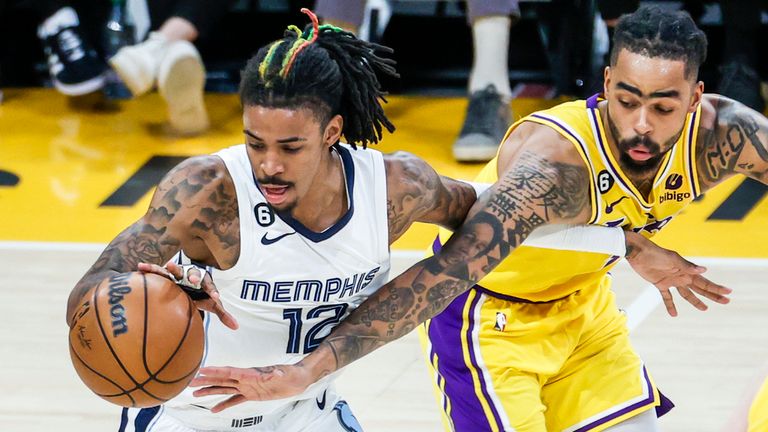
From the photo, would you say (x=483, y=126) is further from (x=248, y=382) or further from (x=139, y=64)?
(x=248, y=382)

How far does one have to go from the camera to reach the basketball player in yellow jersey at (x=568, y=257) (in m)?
3.29

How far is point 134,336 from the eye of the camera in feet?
9.09

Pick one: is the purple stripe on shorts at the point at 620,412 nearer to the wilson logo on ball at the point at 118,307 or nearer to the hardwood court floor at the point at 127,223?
the hardwood court floor at the point at 127,223

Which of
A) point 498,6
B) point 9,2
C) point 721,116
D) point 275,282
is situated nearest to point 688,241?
point 498,6

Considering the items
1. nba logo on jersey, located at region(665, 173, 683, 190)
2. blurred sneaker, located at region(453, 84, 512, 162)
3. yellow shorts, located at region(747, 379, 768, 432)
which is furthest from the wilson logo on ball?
blurred sneaker, located at region(453, 84, 512, 162)

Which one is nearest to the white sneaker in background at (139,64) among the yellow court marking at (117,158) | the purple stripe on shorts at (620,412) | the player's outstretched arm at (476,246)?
the yellow court marking at (117,158)

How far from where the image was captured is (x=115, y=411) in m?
4.53

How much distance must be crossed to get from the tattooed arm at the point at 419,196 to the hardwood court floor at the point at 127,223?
2.97 feet

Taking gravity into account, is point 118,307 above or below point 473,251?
above

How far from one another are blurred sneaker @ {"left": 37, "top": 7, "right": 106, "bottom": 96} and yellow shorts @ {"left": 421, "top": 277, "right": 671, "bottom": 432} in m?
4.21

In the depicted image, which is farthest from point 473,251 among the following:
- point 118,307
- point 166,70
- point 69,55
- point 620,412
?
point 69,55

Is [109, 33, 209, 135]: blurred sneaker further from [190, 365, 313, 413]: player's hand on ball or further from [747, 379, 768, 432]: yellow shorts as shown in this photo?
[747, 379, 768, 432]: yellow shorts

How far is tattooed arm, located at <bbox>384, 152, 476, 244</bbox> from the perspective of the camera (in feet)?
10.9

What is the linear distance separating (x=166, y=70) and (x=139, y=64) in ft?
0.49
